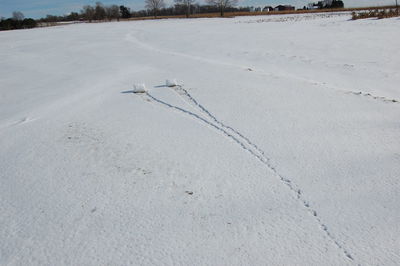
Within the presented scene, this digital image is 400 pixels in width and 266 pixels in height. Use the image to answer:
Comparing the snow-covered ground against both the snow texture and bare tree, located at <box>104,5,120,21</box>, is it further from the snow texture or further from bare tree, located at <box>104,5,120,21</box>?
bare tree, located at <box>104,5,120,21</box>

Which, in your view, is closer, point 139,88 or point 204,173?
point 204,173

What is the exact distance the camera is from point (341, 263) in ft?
5.50

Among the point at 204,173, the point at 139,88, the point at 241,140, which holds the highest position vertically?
the point at 139,88

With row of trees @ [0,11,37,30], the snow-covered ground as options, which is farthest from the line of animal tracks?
row of trees @ [0,11,37,30]

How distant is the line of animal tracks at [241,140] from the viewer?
6.38 feet

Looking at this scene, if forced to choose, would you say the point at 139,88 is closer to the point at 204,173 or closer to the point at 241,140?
the point at 241,140

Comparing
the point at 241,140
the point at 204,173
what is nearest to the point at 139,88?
the point at 241,140

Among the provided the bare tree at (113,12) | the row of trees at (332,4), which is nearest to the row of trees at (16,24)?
the bare tree at (113,12)

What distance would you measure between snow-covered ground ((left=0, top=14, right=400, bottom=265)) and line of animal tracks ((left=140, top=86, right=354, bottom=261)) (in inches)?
0.5

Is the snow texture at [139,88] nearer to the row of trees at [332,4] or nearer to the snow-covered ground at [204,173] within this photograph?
the snow-covered ground at [204,173]

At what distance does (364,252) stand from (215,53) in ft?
24.2

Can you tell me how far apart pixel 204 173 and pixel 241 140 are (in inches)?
27.9

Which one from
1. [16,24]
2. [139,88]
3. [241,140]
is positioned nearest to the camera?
[241,140]

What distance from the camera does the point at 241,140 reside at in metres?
3.10
